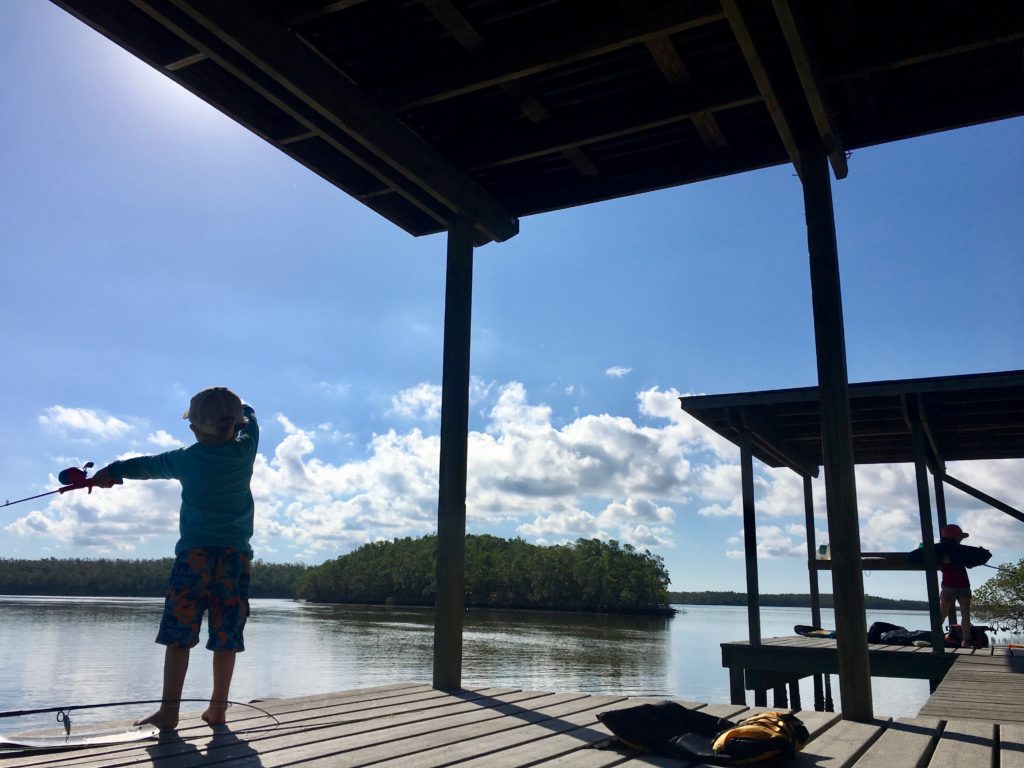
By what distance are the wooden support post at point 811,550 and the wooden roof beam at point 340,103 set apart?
8.14m

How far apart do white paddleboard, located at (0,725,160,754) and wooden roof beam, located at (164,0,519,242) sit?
2.85 metres

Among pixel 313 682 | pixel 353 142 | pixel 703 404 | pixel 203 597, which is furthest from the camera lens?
pixel 313 682

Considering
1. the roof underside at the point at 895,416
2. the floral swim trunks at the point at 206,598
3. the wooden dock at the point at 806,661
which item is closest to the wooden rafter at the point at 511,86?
the floral swim trunks at the point at 206,598

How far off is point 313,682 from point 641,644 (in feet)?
90.8

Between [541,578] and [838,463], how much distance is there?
96.9m

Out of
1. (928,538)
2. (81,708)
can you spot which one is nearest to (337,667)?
(928,538)

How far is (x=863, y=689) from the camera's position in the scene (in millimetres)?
3695

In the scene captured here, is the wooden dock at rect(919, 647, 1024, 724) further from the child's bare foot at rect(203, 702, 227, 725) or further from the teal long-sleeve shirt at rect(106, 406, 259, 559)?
the teal long-sleeve shirt at rect(106, 406, 259, 559)

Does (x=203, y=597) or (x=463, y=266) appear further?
(x=463, y=266)

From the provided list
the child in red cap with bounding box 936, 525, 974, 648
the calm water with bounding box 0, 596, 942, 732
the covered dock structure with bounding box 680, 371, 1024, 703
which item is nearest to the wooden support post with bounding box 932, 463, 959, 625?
the covered dock structure with bounding box 680, 371, 1024, 703

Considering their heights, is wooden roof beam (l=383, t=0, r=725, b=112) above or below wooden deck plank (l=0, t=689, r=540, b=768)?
above

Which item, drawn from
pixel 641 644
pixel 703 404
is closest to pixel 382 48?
pixel 703 404

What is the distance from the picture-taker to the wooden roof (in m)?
3.66

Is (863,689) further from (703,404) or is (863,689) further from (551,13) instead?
(703,404)
